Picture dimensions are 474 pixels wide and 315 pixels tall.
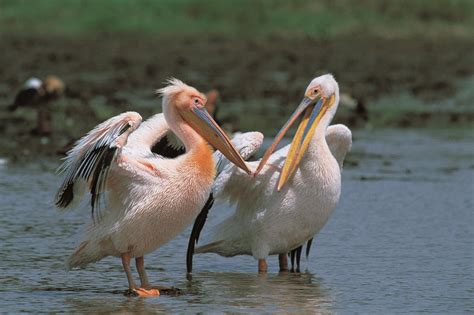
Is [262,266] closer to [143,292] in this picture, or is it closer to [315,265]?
[315,265]

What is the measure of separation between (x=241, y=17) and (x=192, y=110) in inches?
778

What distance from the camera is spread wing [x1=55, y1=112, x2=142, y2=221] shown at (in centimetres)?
598

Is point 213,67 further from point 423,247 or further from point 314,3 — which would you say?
point 423,247

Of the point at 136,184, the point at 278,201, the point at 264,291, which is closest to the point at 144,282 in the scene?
the point at 136,184

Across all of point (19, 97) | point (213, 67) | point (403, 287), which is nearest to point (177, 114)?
point (403, 287)

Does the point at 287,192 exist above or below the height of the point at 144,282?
above

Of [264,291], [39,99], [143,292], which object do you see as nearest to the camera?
[143,292]

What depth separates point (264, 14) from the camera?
26.2m

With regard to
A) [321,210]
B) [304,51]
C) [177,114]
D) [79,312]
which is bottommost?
[79,312]

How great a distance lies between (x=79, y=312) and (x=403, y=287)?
191 cm

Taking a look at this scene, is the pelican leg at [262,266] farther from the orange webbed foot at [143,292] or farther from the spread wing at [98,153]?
the spread wing at [98,153]

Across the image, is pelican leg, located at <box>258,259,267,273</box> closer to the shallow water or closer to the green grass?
the shallow water

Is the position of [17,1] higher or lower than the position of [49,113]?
higher

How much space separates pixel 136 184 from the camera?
6207 millimetres
